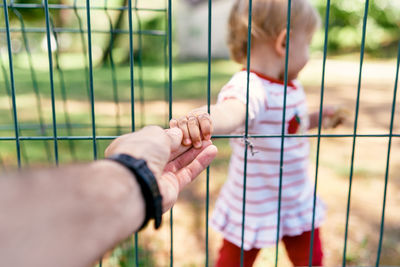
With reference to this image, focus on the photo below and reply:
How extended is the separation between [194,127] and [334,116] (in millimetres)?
907

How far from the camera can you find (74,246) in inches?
22.1

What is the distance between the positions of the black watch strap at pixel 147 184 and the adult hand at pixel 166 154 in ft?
0.12

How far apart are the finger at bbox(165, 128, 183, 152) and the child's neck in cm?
76

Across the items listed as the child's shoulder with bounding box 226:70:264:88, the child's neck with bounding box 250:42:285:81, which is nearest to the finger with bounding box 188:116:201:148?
the child's shoulder with bounding box 226:70:264:88

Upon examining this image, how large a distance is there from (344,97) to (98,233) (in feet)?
19.2

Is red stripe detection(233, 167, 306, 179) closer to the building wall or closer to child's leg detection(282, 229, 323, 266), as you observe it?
child's leg detection(282, 229, 323, 266)

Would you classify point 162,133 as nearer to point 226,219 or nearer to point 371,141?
point 226,219

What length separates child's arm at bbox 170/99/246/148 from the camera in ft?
3.43

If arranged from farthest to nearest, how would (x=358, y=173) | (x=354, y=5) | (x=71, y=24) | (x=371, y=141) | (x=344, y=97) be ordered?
(x=71, y=24)
(x=354, y=5)
(x=344, y=97)
(x=371, y=141)
(x=358, y=173)

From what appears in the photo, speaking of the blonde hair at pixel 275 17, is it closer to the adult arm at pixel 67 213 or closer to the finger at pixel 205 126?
the finger at pixel 205 126

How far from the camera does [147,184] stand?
71cm

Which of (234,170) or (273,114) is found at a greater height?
(273,114)

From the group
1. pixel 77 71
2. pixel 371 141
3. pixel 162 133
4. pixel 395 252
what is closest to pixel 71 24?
pixel 77 71

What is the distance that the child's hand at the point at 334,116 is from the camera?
5.85 feet
